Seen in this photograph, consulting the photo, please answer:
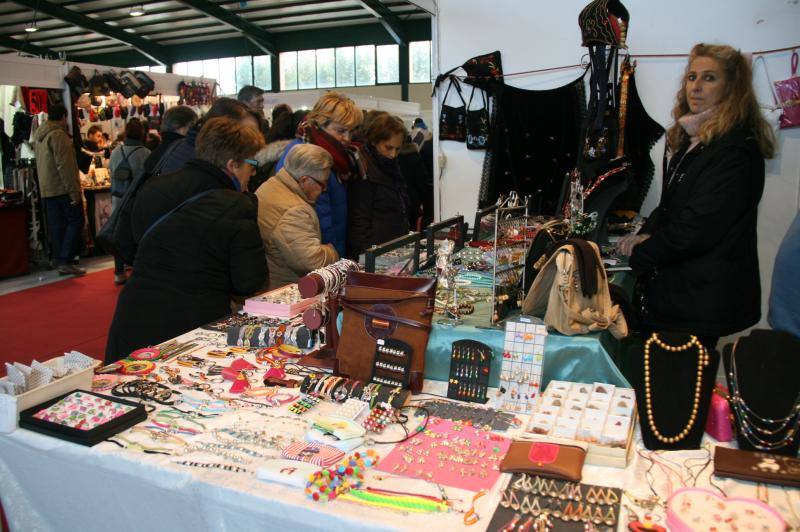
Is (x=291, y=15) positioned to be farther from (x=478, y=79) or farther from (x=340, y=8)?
(x=478, y=79)

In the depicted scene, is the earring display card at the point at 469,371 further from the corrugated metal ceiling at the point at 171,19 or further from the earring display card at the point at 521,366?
the corrugated metal ceiling at the point at 171,19

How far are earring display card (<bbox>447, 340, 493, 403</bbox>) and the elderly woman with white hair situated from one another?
1189mm

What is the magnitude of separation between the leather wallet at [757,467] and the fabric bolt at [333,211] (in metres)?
2.19

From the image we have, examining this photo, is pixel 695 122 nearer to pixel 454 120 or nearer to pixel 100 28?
pixel 454 120

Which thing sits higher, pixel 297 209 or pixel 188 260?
pixel 297 209

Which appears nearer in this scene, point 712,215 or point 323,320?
point 323,320

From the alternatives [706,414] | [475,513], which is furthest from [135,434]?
[706,414]

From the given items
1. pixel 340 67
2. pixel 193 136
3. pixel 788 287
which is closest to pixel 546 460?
pixel 788 287

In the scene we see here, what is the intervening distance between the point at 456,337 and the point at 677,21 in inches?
121

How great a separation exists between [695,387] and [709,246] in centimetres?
93

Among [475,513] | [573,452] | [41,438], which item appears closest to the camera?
[475,513]

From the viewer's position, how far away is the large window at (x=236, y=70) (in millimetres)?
17875

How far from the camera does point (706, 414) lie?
1572 millimetres

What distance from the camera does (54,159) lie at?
682cm
